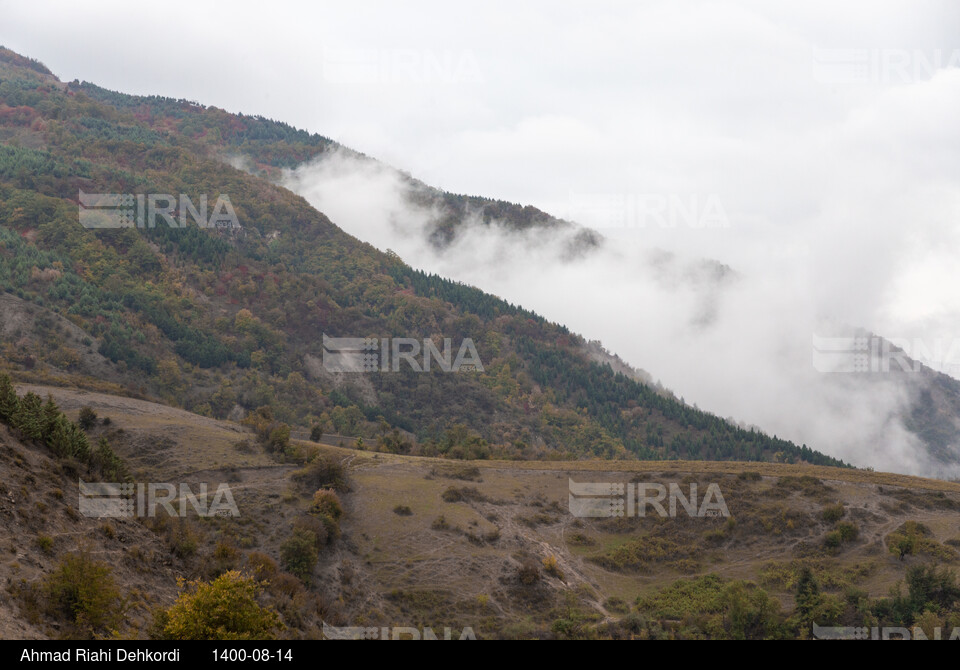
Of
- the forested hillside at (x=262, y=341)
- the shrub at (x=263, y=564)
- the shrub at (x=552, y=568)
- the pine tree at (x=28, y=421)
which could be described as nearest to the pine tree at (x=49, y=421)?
the pine tree at (x=28, y=421)

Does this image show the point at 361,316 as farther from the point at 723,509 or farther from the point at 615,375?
the point at 723,509

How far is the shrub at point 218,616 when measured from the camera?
22.4 m

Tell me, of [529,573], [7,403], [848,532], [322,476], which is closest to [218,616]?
[7,403]

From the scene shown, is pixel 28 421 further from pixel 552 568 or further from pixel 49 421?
pixel 552 568

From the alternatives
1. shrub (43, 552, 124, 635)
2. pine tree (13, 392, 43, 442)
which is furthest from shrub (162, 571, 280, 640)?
pine tree (13, 392, 43, 442)

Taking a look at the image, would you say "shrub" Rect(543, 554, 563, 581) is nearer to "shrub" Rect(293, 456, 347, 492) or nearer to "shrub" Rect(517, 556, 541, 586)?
"shrub" Rect(517, 556, 541, 586)

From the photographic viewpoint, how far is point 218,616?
22.9 m

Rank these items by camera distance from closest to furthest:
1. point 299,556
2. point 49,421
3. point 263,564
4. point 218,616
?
1. point 218,616
2. point 49,421
3. point 263,564
4. point 299,556

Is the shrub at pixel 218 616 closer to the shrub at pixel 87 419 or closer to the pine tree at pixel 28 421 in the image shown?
the pine tree at pixel 28 421

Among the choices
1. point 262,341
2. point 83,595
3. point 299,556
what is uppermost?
point 262,341
